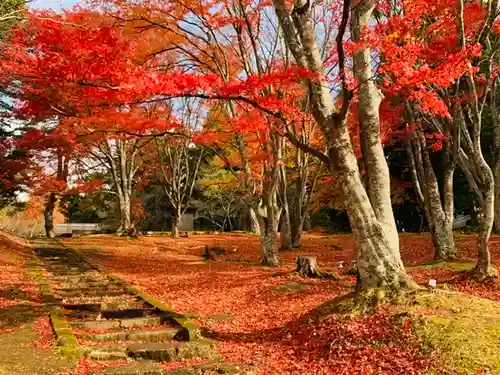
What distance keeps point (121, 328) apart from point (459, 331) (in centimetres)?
499

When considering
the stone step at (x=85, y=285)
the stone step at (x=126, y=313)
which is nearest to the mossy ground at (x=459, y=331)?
the stone step at (x=126, y=313)

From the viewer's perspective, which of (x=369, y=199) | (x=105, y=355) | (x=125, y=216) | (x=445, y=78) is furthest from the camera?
(x=125, y=216)

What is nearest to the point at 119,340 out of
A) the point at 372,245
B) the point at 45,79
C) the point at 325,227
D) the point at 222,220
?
the point at 372,245

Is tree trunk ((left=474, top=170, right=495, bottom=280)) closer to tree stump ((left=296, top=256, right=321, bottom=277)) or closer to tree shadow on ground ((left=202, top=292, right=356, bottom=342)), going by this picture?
tree shadow on ground ((left=202, top=292, right=356, bottom=342))

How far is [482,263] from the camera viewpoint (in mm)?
9250

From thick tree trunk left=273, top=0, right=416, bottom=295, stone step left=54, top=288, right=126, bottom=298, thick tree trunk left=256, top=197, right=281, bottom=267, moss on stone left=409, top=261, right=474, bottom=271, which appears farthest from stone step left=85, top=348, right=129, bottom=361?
thick tree trunk left=256, top=197, right=281, bottom=267

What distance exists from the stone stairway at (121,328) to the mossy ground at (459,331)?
8.90 ft

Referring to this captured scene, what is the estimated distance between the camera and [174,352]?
21.4ft

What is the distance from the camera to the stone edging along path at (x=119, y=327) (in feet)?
21.3

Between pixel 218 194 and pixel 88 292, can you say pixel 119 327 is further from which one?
pixel 218 194

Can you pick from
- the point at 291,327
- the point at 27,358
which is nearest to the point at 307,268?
the point at 291,327

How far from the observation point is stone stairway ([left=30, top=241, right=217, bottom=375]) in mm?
6477

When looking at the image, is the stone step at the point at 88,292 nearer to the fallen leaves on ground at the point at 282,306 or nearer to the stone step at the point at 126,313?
the fallen leaves on ground at the point at 282,306

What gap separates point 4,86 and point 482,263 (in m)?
20.8
